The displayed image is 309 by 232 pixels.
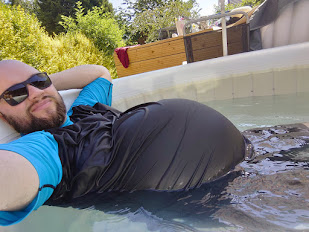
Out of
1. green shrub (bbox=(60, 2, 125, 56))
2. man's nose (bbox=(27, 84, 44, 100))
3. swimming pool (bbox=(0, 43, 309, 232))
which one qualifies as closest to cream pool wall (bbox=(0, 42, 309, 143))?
swimming pool (bbox=(0, 43, 309, 232))

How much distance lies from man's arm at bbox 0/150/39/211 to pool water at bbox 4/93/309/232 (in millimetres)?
395

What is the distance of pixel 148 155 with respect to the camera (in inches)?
44.6

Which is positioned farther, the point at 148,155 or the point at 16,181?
the point at 148,155

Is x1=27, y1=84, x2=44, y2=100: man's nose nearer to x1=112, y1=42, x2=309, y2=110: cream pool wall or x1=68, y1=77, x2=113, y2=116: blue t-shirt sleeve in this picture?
x1=68, y1=77, x2=113, y2=116: blue t-shirt sleeve

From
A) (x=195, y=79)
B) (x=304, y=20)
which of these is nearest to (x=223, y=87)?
(x=195, y=79)

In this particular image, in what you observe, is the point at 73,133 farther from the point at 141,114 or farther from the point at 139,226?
the point at 139,226

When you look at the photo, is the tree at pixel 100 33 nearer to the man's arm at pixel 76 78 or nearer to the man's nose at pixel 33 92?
the man's arm at pixel 76 78

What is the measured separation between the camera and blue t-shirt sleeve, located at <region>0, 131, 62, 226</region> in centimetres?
83

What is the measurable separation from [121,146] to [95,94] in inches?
35.1

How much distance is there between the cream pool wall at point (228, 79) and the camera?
8.86 feet

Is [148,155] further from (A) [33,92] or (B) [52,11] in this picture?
(B) [52,11]

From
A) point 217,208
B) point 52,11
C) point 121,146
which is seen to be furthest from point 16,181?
point 52,11

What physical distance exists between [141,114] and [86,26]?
9.14m

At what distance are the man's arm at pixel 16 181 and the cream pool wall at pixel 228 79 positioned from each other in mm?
1818
